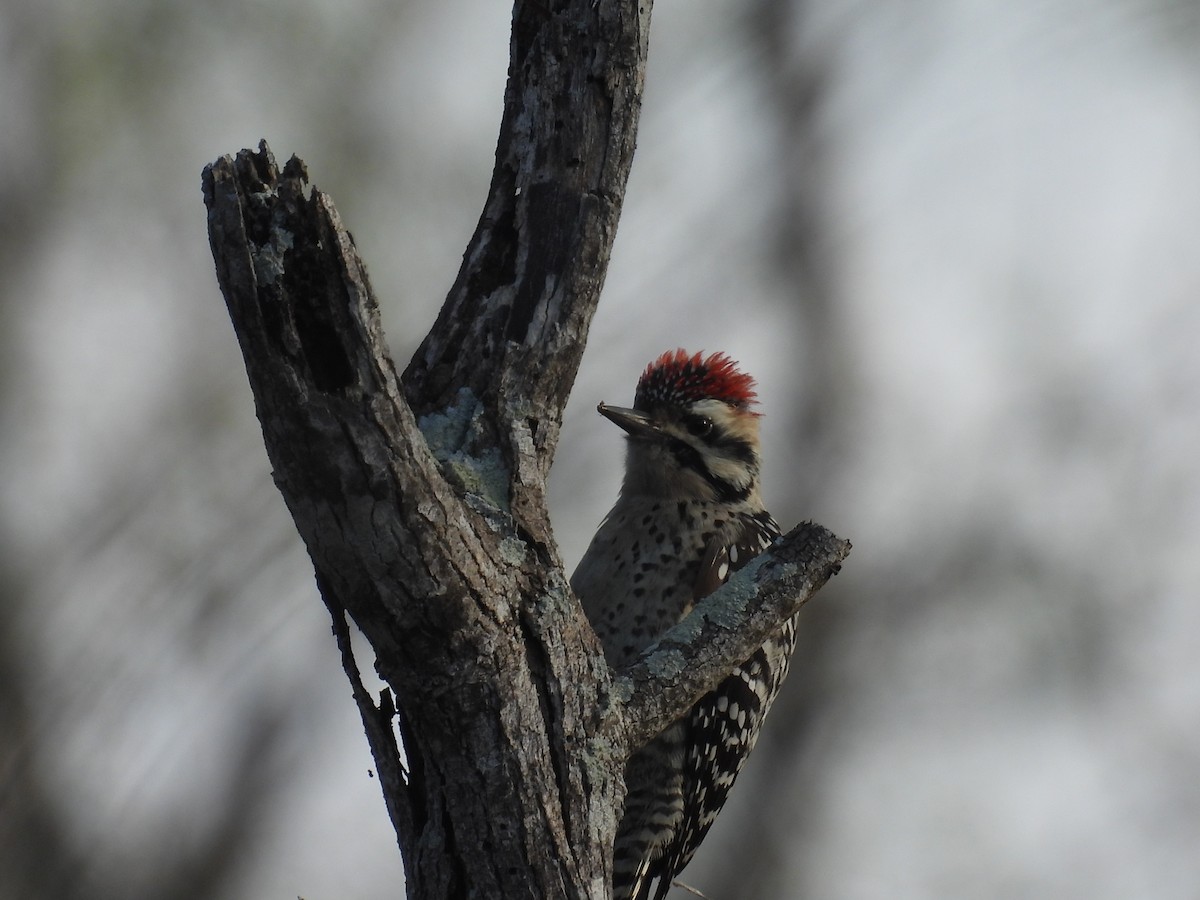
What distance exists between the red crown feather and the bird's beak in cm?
20

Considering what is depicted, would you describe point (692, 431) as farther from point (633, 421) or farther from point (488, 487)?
point (488, 487)

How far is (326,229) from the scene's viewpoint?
7.50ft

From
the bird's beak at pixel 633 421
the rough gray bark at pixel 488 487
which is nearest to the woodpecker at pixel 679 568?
the bird's beak at pixel 633 421

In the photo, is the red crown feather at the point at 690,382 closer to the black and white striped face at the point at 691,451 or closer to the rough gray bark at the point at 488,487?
the black and white striped face at the point at 691,451

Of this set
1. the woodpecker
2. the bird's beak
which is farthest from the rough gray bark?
the bird's beak

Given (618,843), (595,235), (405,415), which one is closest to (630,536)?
(618,843)

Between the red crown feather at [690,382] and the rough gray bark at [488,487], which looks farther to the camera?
the red crown feather at [690,382]

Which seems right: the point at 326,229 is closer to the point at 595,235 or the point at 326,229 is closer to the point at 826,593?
the point at 595,235

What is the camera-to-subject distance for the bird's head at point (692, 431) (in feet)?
17.9

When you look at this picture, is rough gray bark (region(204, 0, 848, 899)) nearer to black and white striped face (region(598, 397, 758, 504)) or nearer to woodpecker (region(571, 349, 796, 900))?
woodpecker (region(571, 349, 796, 900))

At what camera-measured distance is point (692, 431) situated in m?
5.53

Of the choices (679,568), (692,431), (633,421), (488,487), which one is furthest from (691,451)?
(488,487)

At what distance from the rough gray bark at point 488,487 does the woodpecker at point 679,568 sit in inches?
70.1

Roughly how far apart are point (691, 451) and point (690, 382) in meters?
0.34
